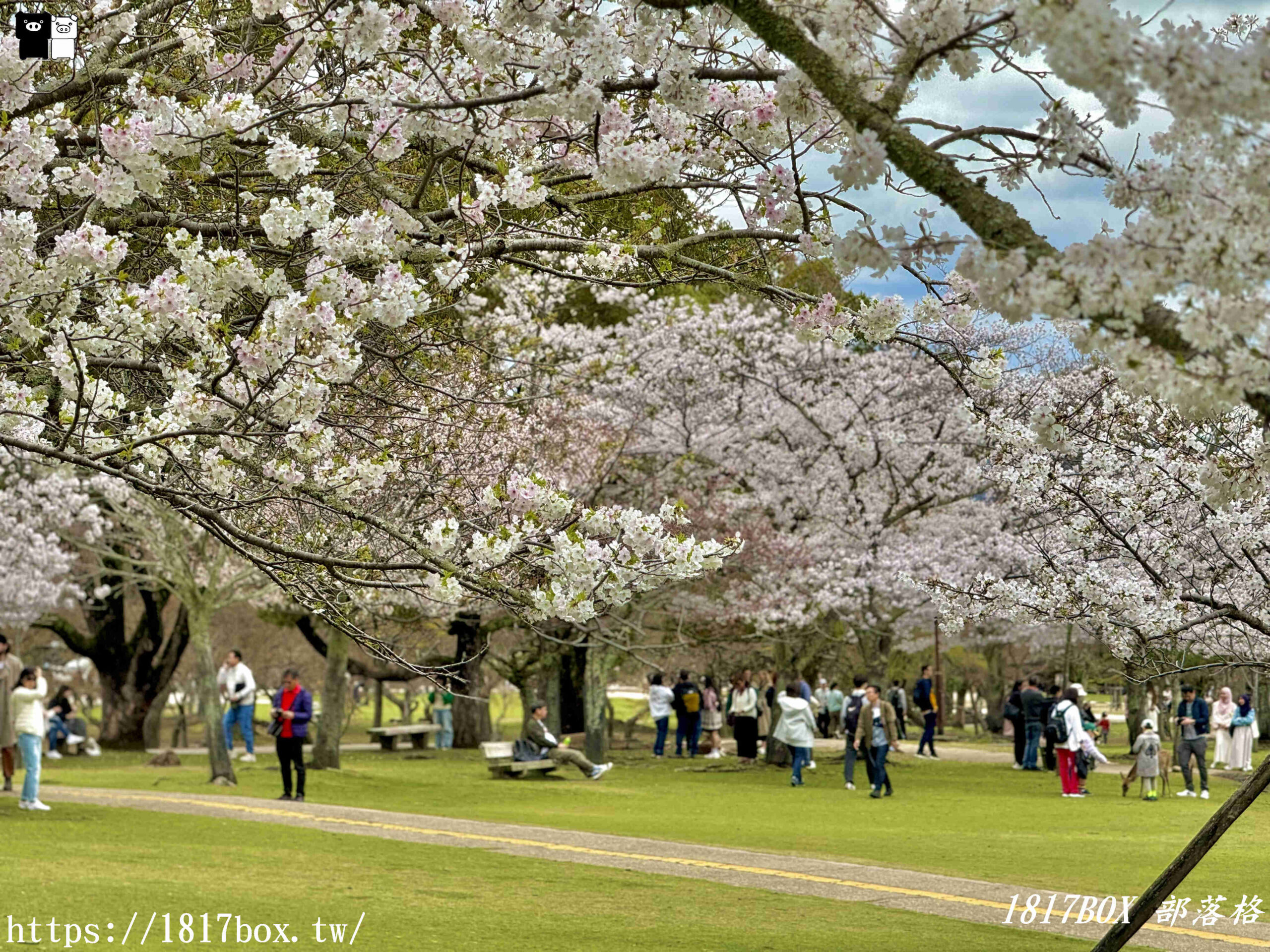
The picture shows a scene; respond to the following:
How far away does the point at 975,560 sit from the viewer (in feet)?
94.3

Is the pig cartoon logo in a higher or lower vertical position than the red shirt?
higher

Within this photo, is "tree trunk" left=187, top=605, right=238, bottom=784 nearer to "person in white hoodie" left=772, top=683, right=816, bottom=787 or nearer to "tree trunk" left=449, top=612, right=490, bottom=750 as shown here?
"tree trunk" left=449, top=612, right=490, bottom=750

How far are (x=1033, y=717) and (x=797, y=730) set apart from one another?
19.9 ft

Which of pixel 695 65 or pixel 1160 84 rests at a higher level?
pixel 695 65

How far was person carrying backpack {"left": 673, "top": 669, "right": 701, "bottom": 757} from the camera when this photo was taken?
98.6ft

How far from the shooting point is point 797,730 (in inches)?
946

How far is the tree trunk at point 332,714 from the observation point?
2453 cm

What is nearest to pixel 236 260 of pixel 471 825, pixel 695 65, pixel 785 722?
pixel 695 65

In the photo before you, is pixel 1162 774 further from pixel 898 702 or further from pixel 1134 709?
pixel 1134 709

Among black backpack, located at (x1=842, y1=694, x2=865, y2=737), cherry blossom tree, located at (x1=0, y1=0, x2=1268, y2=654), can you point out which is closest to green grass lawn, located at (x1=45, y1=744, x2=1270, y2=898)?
black backpack, located at (x1=842, y1=694, x2=865, y2=737)

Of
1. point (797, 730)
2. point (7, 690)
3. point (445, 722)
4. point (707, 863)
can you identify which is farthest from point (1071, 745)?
point (445, 722)

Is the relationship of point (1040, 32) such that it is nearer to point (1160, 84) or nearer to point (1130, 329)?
point (1160, 84)

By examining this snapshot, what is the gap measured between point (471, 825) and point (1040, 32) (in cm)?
1424

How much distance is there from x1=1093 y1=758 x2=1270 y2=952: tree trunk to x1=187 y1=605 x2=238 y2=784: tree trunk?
16.5m
